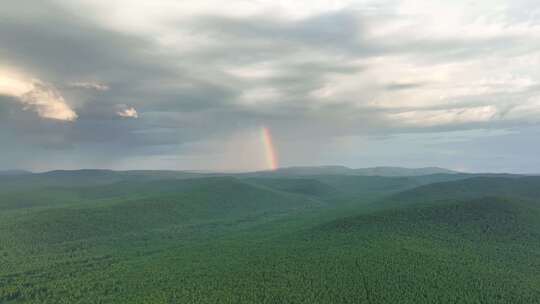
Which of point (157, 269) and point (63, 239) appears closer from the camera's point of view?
point (157, 269)

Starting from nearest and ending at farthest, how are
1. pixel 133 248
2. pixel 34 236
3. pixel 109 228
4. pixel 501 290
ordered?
pixel 501 290 < pixel 133 248 < pixel 34 236 < pixel 109 228

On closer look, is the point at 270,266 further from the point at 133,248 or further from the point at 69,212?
the point at 69,212

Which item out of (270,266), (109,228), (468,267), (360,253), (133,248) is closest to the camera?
(468,267)

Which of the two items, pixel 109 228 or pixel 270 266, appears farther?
pixel 109 228

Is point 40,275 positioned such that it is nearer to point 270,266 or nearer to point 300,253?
point 270,266

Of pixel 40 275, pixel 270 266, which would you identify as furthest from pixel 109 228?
pixel 270 266

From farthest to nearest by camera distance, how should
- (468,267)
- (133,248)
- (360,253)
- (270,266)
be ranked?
(133,248) < (360,253) < (270,266) < (468,267)

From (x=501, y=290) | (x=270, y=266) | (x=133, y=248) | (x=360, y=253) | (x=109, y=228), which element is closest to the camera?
(x=501, y=290)

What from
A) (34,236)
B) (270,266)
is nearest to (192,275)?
(270,266)
